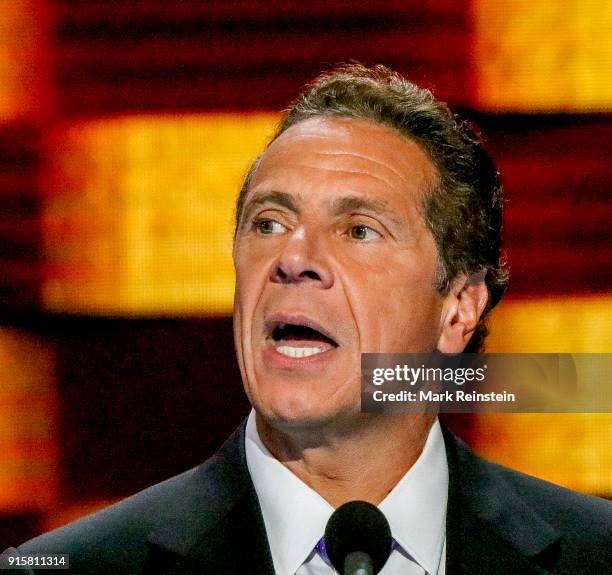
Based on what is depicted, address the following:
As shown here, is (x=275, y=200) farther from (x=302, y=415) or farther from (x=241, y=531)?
(x=241, y=531)

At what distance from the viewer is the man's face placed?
61.9 inches

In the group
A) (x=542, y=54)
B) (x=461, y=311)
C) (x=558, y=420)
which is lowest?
(x=558, y=420)

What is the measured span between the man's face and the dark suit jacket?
0.15 metres

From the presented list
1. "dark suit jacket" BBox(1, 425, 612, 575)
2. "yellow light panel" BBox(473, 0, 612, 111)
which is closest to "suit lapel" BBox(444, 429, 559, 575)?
"dark suit jacket" BBox(1, 425, 612, 575)

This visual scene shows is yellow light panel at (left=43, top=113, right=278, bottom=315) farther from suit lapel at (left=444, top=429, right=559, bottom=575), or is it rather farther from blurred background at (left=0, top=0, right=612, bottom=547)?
suit lapel at (left=444, top=429, right=559, bottom=575)

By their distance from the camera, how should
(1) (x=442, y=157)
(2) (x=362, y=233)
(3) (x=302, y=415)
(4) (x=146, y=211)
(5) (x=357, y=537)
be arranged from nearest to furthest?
(5) (x=357, y=537) → (3) (x=302, y=415) → (2) (x=362, y=233) → (1) (x=442, y=157) → (4) (x=146, y=211)

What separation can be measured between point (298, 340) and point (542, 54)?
788mm

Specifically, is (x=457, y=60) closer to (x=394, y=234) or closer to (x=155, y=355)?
(x=394, y=234)

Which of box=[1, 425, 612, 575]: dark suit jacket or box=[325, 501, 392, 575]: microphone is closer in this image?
box=[325, 501, 392, 575]: microphone

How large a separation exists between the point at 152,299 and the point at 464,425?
614 mm

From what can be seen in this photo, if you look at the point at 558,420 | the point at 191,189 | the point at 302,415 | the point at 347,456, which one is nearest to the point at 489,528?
the point at 347,456

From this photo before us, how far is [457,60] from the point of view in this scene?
2.04 m

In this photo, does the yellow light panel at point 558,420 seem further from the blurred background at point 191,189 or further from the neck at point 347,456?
the neck at point 347,456

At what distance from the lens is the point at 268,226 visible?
1.69m
